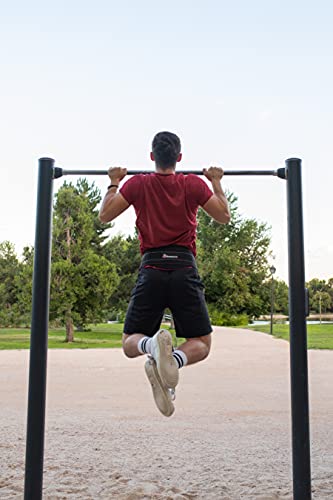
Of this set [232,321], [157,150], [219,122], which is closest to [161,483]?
[157,150]

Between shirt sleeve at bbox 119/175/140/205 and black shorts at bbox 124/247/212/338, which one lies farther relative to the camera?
shirt sleeve at bbox 119/175/140/205

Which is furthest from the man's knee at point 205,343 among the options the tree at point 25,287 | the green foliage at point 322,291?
the green foliage at point 322,291

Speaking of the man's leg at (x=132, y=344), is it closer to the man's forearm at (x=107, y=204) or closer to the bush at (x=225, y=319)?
the man's forearm at (x=107, y=204)

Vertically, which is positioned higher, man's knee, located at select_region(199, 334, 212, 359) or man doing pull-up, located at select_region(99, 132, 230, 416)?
man doing pull-up, located at select_region(99, 132, 230, 416)

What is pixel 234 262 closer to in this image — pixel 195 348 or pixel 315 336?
pixel 315 336

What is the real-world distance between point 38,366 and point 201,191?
1.34m

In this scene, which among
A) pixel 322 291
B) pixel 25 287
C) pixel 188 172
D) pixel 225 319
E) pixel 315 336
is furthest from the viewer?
pixel 322 291

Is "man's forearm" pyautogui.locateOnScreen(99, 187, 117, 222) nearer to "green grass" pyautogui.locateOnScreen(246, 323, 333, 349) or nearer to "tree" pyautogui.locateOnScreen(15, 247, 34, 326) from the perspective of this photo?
"tree" pyautogui.locateOnScreen(15, 247, 34, 326)

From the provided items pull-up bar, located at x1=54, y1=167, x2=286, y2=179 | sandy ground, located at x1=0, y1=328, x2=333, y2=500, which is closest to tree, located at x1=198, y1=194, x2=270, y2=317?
sandy ground, located at x1=0, y1=328, x2=333, y2=500

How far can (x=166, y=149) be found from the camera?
3182 millimetres

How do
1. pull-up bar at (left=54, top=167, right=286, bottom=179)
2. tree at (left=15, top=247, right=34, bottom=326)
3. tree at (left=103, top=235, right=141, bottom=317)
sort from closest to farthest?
pull-up bar at (left=54, top=167, right=286, bottom=179), tree at (left=15, top=247, right=34, bottom=326), tree at (left=103, top=235, right=141, bottom=317)

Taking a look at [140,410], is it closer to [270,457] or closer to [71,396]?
A: [71,396]

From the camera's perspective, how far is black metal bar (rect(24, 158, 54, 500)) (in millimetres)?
3217

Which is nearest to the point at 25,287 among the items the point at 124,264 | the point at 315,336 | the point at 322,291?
the point at 124,264
